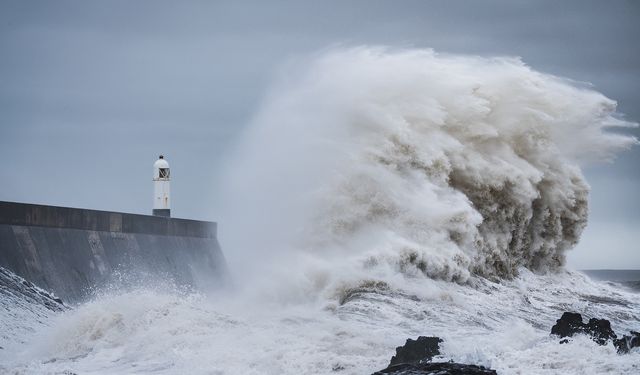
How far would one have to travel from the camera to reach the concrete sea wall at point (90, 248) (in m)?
13.4

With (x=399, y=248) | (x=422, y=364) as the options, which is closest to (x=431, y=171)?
(x=399, y=248)

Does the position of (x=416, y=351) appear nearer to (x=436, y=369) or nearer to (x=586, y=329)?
(x=436, y=369)

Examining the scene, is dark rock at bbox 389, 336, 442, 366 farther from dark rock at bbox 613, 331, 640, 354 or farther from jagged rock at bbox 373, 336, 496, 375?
dark rock at bbox 613, 331, 640, 354

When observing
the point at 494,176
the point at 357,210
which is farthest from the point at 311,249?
the point at 494,176

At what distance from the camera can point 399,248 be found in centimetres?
1723

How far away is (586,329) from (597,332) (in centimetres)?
20

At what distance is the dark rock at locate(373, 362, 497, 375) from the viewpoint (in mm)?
10180

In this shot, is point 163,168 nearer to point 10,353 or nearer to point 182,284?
point 182,284

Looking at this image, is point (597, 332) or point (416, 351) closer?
point (416, 351)

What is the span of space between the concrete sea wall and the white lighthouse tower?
596 millimetres

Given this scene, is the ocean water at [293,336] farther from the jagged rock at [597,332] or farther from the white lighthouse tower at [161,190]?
the white lighthouse tower at [161,190]

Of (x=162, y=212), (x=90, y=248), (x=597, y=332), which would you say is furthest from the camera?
(x=162, y=212)

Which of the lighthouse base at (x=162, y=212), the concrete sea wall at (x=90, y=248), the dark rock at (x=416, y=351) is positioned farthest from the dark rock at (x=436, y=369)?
the lighthouse base at (x=162, y=212)

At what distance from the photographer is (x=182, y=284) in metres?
17.1
